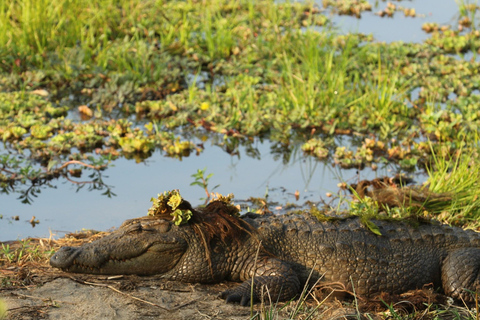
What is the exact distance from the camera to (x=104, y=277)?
15.5 ft

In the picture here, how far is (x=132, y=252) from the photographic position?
4777mm

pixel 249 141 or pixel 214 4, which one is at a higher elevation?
pixel 214 4

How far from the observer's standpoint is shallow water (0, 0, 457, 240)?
6414 millimetres

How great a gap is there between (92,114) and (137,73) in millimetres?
999

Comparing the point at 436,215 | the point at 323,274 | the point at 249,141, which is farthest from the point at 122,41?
the point at 323,274

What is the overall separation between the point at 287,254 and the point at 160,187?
2.50 metres

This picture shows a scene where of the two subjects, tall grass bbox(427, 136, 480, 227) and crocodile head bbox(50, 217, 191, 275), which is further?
tall grass bbox(427, 136, 480, 227)

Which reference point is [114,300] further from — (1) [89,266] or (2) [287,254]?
(2) [287,254]

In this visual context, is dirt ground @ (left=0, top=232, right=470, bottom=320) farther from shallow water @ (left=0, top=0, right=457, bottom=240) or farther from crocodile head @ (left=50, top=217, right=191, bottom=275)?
shallow water @ (left=0, top=0, right=457, bottom=240)

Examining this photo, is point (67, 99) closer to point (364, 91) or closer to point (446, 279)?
point (364, 91)

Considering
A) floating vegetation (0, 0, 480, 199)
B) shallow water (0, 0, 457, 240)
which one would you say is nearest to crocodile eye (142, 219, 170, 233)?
shallow water (0, 0, 457, 240)

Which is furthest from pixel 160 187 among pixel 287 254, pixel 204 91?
pixel 204 91

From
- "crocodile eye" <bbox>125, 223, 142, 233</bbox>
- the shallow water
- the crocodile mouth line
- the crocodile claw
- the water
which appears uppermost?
the water

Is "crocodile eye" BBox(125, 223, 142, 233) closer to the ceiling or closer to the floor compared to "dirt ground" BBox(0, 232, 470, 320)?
closer to the ceiling
